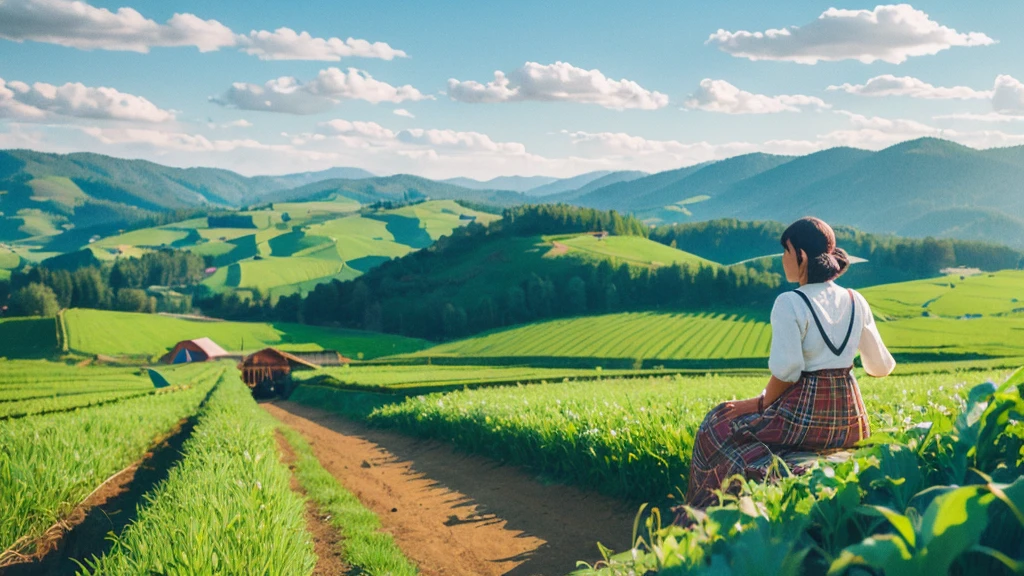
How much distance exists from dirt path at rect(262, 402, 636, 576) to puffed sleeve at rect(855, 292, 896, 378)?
12.4 ft

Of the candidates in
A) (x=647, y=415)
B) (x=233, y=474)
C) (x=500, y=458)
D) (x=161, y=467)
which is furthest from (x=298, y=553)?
(x=161, y=467)

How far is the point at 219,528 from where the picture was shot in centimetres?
588

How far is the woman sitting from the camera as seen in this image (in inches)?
208

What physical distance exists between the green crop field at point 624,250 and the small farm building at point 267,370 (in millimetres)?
87844

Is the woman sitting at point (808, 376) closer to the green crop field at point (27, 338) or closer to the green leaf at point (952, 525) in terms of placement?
the green leaf at point (952, 525)

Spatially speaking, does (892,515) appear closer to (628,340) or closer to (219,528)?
(219,528)

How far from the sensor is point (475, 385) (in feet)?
130

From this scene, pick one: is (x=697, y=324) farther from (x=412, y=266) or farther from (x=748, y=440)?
(x=748, y=440)

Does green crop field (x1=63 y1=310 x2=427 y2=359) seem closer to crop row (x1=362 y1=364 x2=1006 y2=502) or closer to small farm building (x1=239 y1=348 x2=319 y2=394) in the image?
small farm building (x1=239 y1=348 x2=319 y2=394)

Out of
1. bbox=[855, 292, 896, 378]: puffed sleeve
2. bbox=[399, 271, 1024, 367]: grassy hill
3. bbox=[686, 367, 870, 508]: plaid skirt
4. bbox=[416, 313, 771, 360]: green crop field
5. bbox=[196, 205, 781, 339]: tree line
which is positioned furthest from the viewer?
bbox=[196, 205, 781, 339]: tree line

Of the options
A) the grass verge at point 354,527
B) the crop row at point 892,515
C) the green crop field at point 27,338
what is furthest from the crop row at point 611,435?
the green crop field at point 27,338

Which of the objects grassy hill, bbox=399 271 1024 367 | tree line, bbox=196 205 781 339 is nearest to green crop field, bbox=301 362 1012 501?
grassy hill, bbox=399 271 1024 367

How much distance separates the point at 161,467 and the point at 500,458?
8127mm

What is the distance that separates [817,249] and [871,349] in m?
0.98
